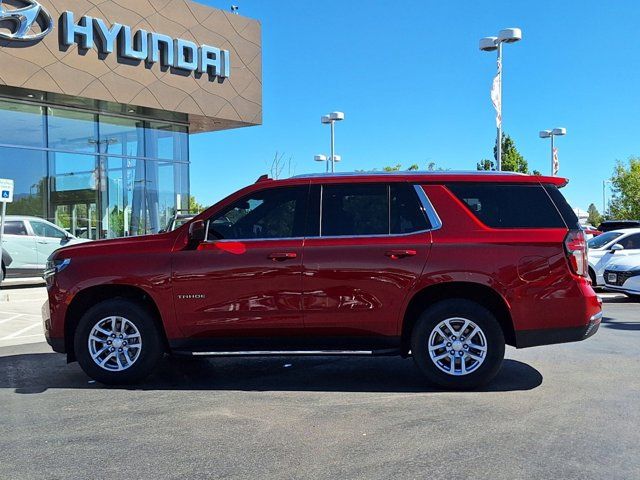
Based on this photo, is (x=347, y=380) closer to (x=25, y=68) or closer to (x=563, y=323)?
(x=563, y=323)

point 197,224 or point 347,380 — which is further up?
point 197,224

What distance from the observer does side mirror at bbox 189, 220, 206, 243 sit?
5883 millimetres

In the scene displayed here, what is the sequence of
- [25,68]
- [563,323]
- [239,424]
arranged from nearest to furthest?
1. [239,424]
2. [563,323]
3. [25,68]

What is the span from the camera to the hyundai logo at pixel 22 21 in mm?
15844

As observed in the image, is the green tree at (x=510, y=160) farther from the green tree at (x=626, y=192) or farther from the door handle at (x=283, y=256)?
the door handle at (x=283, y=256)

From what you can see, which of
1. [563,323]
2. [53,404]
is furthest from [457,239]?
[53,404]

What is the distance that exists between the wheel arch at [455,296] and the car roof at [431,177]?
1.01m

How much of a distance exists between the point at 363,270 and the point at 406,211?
71cm

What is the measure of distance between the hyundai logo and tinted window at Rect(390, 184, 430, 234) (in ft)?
45.0

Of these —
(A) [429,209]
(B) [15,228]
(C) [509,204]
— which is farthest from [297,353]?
(B) [15,228]

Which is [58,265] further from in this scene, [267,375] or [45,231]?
[45,231]

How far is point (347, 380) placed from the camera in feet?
20.4

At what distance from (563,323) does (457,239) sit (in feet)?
3.91

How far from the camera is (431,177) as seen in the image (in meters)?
A: 6.02
